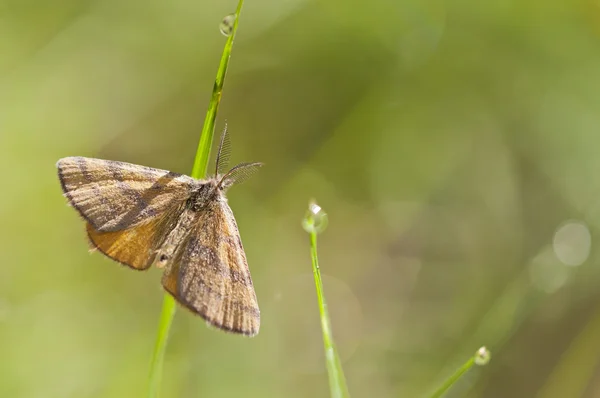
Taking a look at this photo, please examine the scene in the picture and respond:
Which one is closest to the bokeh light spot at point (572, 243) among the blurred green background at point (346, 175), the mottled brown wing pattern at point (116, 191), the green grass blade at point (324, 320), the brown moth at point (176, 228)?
the blurred green background at point (346, 175)

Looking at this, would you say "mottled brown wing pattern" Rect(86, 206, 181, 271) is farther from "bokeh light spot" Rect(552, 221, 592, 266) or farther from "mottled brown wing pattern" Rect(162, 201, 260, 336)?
"bokeh light spot" Rect(552, 221, 592, 266)

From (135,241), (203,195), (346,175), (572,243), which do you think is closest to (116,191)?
(135,241)

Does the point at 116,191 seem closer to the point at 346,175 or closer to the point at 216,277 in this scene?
the point at 216,277

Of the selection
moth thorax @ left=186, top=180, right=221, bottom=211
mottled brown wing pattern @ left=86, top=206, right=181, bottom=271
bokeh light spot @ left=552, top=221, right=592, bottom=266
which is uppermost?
bokeh light spot @ left=552, top=221, right=592, bottom=266

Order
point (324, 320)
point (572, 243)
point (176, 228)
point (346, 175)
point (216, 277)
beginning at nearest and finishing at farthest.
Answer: point (324, 320) → point (216, 277) → point (176, 228) → point (572, 243) → point (346, 175)

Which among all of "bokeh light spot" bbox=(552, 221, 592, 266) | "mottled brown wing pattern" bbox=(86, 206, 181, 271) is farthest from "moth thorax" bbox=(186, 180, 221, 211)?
"bokeh light spot" bbox=(552, 221, 592, 266)

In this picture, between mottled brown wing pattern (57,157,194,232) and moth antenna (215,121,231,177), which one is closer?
mottled brown wing pattern (57,157,194,232)

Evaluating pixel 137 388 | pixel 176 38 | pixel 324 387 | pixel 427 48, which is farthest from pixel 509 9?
pixel 137 388

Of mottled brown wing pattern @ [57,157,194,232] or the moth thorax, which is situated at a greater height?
the moth thorax
